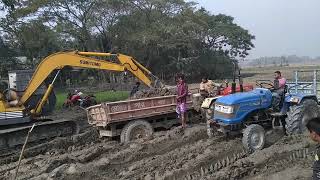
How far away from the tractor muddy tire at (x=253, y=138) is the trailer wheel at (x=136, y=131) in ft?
12.1

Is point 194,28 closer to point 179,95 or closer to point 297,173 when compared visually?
point 179,95

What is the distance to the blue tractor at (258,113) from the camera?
10.2 m

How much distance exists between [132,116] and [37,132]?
→ 3.27 metres

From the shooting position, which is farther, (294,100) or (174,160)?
(294,100)

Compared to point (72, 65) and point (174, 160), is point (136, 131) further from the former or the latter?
point (174, 160)

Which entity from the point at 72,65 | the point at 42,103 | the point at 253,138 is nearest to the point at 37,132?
the point at 42,103

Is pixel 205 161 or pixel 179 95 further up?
pixel 179 95

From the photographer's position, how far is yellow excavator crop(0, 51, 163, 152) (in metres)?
13.6

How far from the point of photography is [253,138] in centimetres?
1012

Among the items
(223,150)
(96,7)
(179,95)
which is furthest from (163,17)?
(223,150)

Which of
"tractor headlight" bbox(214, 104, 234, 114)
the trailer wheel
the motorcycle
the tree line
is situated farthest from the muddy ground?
the tree line

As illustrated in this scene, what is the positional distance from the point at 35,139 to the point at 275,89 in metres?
7.47

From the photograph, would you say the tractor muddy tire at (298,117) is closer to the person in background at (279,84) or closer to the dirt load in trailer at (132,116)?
the person in background at (279,84)

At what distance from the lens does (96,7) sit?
136 feet
